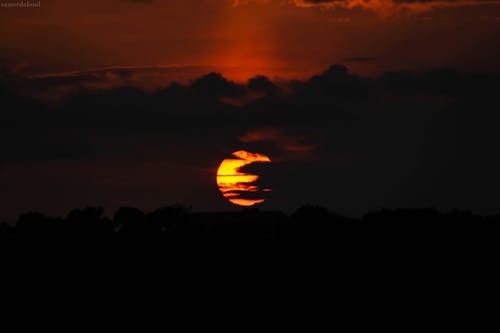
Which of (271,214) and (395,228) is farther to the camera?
(271,214)

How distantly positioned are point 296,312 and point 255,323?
2.35m

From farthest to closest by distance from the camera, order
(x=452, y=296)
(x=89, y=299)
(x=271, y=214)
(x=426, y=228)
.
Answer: (x=271, y=214), (x=426, y=228), (x=89, y=299), (x=452, y=296)

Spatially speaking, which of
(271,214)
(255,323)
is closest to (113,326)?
(255,323)

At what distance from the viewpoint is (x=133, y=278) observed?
68188mm

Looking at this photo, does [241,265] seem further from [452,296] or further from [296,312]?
[452,296]

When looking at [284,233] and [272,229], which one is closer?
[284,233]

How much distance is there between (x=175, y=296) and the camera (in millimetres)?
65438

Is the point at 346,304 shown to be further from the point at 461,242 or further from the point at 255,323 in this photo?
the point at 461,242

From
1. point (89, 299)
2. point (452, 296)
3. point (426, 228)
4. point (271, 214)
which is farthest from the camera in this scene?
point (271, 214)

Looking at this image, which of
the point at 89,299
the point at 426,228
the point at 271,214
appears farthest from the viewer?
the point at 271,214

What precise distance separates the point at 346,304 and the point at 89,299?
14.9m

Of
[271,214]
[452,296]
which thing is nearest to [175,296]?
[452,296]

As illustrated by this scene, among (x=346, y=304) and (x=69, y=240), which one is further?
(x=69, y=240)

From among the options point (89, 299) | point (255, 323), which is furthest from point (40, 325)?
point (255, 323)
